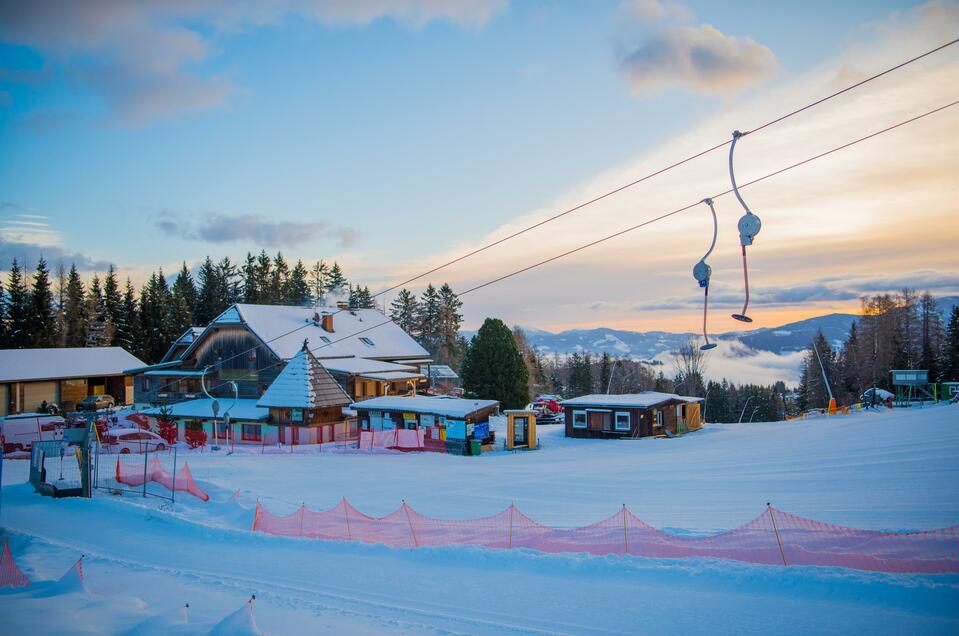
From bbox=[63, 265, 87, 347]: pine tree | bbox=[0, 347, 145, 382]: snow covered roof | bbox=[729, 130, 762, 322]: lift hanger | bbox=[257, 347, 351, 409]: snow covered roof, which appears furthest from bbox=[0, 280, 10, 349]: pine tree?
bbox=[729, 130, 762, 322]: lift hanger

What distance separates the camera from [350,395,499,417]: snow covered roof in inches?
1294

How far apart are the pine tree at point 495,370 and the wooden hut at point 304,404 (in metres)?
11.8

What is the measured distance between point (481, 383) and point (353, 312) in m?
20.3

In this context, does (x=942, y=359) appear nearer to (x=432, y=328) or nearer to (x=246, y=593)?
(x=432, y=328)

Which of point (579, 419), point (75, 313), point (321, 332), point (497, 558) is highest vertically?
point (75, 313)

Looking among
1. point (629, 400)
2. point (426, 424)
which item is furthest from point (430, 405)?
point (629, 400)

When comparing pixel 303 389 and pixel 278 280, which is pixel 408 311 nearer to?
pixel 278 280

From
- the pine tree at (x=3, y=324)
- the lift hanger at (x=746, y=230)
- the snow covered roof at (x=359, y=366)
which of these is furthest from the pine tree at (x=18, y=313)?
the lift hanger at (x=746, y=230)

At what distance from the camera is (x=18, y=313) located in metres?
65.2

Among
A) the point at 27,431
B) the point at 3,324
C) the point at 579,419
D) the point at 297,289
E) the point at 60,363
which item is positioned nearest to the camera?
the point at 27,431

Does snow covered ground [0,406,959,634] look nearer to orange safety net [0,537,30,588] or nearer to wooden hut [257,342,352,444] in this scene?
orange safety net [0,537,30,588]

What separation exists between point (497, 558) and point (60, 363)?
57433 millimetres

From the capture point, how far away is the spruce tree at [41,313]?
64562mm

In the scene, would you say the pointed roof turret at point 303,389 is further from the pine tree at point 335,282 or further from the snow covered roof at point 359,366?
the pine tree at point 335,282
